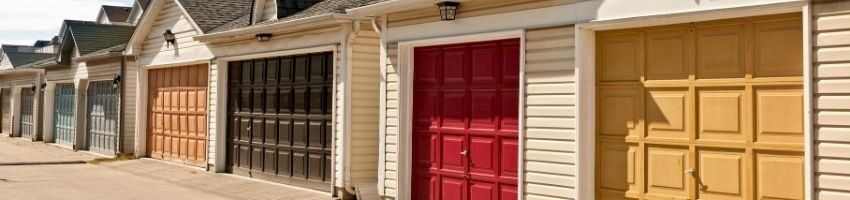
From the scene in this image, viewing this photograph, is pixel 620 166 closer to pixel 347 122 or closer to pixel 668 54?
pixel 668 54

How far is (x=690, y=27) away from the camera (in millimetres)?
7121

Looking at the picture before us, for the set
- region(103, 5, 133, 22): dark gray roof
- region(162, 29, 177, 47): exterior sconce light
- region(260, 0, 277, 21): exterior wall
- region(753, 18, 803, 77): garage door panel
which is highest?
region(103, 5, 133, 22): dark gray roof

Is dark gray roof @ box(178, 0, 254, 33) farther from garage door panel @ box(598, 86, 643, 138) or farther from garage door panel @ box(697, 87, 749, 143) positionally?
garage door panel @ box(697, 87, 749, 143)

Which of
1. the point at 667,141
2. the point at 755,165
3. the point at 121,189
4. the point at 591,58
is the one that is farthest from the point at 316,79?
the point at 755,165

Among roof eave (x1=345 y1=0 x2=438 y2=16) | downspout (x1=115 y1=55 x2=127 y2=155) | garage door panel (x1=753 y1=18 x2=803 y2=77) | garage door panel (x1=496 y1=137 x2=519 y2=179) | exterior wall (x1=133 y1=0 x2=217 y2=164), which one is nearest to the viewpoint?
garage door panel (x1=753 y1=18 x2=803 y2=77)

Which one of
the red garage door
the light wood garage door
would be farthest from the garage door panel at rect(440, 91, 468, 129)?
the light wood garage door

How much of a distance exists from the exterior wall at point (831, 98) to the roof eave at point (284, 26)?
6482 millimetres

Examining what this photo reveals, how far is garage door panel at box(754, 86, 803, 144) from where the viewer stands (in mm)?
6430

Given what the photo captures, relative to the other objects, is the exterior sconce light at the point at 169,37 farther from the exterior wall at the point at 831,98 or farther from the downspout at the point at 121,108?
the exterior wall at the point at 831,98

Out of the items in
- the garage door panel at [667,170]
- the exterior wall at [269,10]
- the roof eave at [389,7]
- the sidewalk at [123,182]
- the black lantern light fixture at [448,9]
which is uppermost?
the exterior wall at [269,10]

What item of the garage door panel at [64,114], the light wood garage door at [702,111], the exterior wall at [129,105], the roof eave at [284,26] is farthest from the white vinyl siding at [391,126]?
the garage door panel at [64,114]

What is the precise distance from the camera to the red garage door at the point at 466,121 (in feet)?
29.4

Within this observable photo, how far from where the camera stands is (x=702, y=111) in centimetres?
706

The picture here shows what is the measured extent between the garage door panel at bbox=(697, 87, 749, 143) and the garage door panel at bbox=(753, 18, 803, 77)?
0.99 feet
